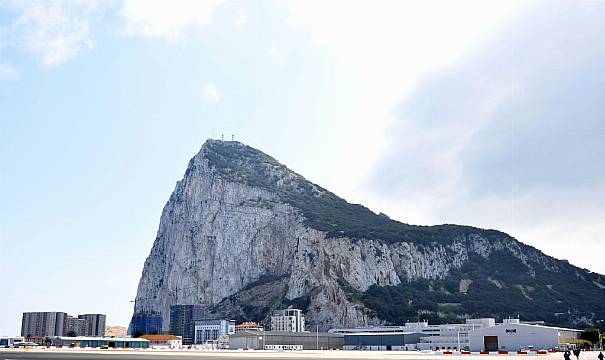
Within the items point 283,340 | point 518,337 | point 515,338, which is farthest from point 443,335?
point 515,338

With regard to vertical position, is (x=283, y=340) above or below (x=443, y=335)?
below

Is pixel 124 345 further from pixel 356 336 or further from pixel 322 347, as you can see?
pixel 356 336

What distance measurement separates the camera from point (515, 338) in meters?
126

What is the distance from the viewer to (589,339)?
15075 centimetres

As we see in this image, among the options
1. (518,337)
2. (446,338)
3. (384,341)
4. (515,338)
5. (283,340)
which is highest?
(518,337)

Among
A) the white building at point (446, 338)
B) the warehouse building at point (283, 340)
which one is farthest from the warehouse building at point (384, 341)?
the warehouse building at point (283, 340)

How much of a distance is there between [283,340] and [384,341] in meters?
32.0

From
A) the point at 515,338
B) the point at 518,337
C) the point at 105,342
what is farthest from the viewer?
the point at 105,342

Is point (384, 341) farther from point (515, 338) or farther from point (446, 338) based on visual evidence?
point (515, 338)

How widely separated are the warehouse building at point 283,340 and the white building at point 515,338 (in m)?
58.7

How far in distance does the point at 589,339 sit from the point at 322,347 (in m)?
78.1

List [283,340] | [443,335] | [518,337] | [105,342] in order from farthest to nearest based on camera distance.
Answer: [443,335] → [283,340] → [105,342] → [518,337]

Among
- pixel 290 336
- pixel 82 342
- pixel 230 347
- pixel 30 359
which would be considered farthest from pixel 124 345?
pixel 30 359

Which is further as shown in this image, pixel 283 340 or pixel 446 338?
pixel 283 340
